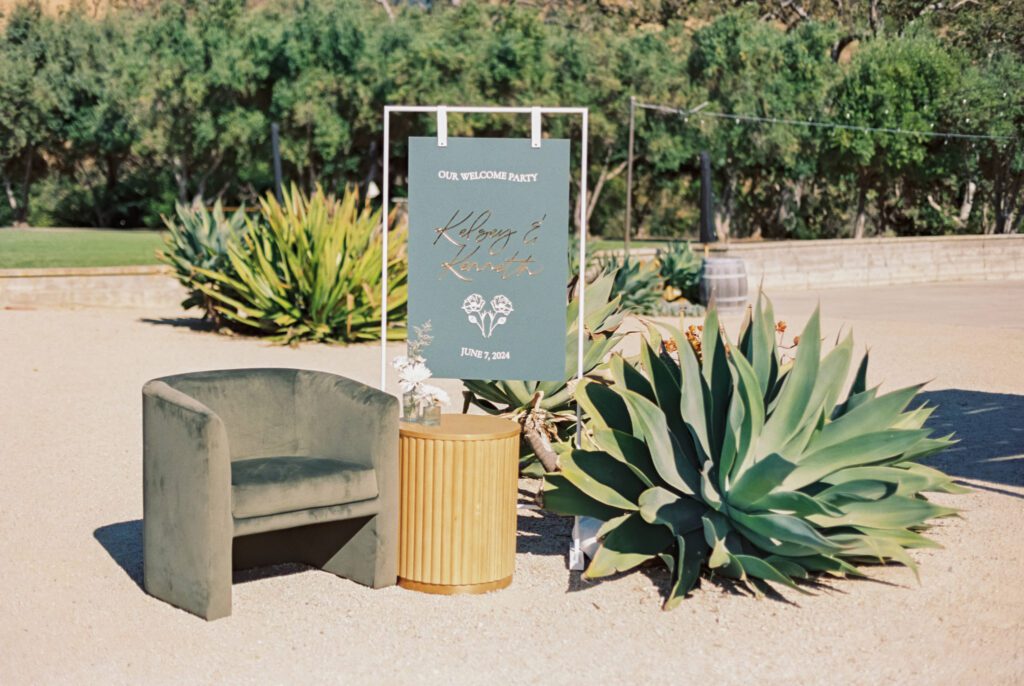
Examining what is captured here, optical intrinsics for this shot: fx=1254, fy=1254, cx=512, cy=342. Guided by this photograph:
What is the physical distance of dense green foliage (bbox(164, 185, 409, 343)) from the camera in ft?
48.1

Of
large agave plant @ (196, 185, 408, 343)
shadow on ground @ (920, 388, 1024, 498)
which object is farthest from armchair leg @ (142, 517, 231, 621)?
large agave plant @ (196, 185, 408, 343)

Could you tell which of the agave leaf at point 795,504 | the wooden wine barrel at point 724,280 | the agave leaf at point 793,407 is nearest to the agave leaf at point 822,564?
the agave leaf at point 795,504

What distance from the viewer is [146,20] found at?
49.2 meters

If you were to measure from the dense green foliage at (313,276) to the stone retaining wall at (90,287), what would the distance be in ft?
11.4

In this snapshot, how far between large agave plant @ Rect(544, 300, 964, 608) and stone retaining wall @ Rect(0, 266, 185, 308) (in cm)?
1350

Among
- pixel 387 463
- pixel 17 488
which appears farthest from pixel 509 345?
pixel 17 488

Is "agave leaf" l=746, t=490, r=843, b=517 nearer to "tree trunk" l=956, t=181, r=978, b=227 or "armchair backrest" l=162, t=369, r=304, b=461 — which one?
"armchair backrest" l=162, t=369, r=304, b=461

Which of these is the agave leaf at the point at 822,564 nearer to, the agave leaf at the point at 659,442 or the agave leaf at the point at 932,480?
the agave leaf at the point at 932,480

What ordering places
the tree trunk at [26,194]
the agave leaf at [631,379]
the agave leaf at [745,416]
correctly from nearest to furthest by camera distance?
1. the agave leaf at [745,416]
2. the agave leaf at [631,379]
3. the tree trunk at [26,194]

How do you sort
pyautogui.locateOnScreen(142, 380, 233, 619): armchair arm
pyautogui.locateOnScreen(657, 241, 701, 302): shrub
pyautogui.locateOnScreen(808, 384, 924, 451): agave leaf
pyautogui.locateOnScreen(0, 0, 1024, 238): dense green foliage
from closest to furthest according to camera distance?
pyautogui.locateOnScreen(142, 380, 233, 619): armchair arm
pyautogui.locateOnScreen(808, 384, 924, 451): agave leaf
pyautogui.locateOnScreen(657, 241, 701, 302): shrub
pyautogui.locateOnScreen(0, 0, 1024, 238): dense green foliage

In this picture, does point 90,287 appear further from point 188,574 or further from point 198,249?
point 188,574

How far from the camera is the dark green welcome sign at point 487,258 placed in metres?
6.22

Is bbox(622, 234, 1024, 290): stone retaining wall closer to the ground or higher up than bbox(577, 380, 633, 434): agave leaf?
higher up

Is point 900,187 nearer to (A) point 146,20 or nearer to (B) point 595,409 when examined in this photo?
(A) point 146,20
